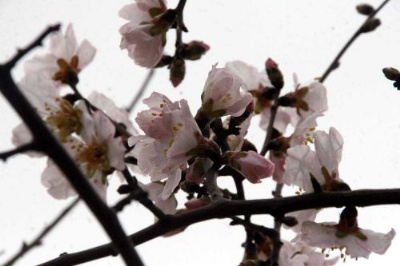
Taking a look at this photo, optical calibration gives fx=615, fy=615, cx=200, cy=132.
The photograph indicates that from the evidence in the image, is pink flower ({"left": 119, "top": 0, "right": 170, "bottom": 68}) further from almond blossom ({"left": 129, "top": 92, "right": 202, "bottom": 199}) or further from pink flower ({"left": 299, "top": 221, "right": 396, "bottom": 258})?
pink flower ({"left": 299, "top": 221, "right": 396, "bottom": 258})

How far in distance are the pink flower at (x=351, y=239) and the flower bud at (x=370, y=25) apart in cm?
79

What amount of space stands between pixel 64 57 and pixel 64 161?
899 millimetres

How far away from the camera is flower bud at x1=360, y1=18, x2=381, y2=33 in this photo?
175 centimetres

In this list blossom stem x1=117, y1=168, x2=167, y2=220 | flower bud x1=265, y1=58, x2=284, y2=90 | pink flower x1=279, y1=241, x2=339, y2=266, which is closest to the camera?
blossom stem x1=117, y1=168, x2=167, y2=220

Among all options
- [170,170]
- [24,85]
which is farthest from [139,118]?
[24,85]

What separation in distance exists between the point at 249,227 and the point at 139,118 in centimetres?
29

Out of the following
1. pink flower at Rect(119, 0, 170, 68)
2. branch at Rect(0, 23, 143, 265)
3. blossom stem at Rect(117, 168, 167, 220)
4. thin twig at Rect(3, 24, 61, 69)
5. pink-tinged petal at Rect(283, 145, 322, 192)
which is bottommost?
branch at Rect(0, 23, 143, 265)

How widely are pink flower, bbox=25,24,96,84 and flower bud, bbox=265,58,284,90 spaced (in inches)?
17.4

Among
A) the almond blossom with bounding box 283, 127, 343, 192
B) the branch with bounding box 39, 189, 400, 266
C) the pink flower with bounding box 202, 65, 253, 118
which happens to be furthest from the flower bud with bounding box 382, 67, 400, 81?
the branch with bounding box 39, 189, 400, 266

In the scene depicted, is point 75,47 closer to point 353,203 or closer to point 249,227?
point 249,227

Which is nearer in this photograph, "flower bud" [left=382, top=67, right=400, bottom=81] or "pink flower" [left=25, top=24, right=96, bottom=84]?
"flower bud" [left=382, top=67, right=400, bottom=81]

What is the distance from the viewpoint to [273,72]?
158 cm

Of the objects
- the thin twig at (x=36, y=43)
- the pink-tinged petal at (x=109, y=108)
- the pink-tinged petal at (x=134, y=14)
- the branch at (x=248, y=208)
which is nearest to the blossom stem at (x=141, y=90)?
the pink-tinged petal at (x=109, y=108)

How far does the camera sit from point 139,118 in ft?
3.67
